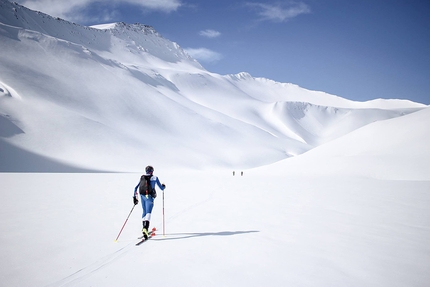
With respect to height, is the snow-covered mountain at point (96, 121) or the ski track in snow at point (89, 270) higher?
the snow-covered mountain at point (96, 121)

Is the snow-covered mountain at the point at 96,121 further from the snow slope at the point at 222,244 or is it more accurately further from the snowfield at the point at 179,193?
the snow slope at the point at 222,244

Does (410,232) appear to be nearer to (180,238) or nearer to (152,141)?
(180,238)

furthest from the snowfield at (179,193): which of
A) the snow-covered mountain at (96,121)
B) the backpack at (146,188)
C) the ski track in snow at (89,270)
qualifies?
the backpack at (146,188)

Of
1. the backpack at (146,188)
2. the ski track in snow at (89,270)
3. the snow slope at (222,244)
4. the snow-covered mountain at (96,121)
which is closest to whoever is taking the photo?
the ski track in snow at (89,270)

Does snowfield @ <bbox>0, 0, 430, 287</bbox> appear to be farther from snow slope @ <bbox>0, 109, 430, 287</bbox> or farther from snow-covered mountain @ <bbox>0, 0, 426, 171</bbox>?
snow-covered mountain @ <bbox>0, 0, 426, 171</bbox>

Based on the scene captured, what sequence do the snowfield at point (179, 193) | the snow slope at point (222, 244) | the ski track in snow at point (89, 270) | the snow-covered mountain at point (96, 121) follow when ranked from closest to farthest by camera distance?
the ski track in snow at point (89, 270), the snow slope at point (222, 244), the snowfield at point (179, 193), the snow-covered mountain at point (96, 121)

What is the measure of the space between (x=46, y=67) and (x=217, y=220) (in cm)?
11312

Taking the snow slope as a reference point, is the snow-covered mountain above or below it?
above

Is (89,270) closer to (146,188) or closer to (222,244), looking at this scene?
(146,188)

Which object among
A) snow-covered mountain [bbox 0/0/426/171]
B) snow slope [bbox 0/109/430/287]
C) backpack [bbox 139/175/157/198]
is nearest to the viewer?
snow slope [bbox 0/109/430/287]

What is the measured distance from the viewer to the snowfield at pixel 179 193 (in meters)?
5.20

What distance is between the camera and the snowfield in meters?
5.20

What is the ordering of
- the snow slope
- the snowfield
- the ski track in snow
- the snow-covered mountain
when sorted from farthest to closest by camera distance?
the snow-covered mountain, the snowfield, the snow slope, the ski track in snow

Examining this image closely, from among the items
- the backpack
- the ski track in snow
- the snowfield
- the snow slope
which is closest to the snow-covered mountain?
the snowfield
